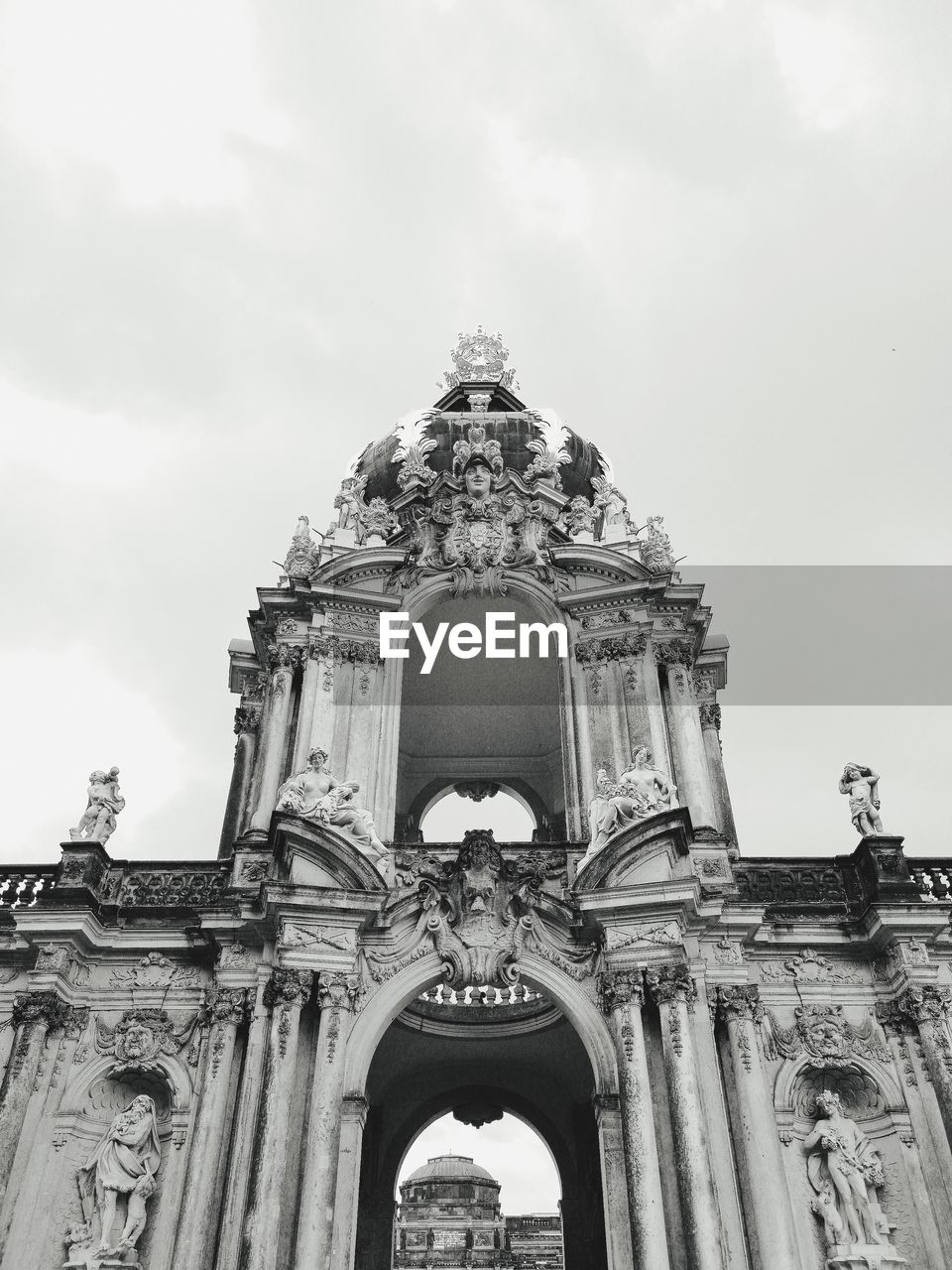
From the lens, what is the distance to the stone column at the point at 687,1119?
11.7 m

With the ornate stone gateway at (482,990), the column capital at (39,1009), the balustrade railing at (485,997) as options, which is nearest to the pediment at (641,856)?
the ornate stone gateway at (482,990)

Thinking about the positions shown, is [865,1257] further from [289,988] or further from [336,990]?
[289,988]

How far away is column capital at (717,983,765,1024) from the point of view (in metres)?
14.1

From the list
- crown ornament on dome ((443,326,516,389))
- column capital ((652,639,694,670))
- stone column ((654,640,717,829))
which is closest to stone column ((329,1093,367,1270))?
stone column ((654,640,717,829))

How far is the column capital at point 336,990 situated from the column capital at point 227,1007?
1506 mm

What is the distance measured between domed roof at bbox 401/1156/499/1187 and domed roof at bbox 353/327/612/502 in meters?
27.5

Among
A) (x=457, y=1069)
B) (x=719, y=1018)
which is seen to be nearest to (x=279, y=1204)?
(x=719, y=1018)

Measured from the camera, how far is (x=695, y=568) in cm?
2047

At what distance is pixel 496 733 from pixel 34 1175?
11.9m

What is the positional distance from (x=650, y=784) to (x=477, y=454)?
25.6 feet

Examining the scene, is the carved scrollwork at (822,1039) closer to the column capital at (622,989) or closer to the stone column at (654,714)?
the column capital at (622,989)

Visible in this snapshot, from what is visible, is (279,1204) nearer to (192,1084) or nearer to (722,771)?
(192,1084)

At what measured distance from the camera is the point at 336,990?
13.5 meters

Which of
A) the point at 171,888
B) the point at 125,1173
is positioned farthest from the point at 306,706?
the point at 125,1173
